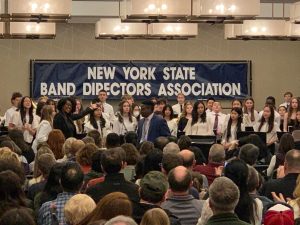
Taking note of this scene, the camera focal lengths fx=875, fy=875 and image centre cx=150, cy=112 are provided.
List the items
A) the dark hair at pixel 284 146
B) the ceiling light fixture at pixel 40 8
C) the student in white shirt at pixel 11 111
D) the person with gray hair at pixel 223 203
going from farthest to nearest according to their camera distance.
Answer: the student in white shirt at pixel 11 111 → the ceiling light fixture at pixel 40 8 → the dark hair at pixel 284 146 → the person with gray hair at pixel 223 203

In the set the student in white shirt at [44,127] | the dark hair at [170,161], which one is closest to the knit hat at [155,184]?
the dark hair at [170,161]

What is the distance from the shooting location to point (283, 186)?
708 centimetres

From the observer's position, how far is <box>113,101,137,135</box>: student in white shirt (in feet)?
49.5

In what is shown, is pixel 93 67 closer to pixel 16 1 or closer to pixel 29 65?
pixel 29 65

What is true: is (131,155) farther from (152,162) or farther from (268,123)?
(268,123)

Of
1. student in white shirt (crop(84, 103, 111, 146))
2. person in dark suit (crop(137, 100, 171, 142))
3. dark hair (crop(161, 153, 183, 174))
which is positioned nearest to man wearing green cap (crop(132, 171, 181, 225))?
dark hair (crop(161, 153, 183, 174))

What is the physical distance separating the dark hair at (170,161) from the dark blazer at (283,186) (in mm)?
754

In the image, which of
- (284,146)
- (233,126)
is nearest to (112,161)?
(284,146)

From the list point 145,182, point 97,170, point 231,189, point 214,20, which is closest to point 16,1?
point 214,20

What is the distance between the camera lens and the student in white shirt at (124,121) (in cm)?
1510

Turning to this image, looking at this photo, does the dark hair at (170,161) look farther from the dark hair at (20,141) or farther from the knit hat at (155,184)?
the dark hair at (20,141)

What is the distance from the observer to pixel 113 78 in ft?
70.6

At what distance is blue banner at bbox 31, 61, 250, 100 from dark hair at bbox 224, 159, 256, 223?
619 inches

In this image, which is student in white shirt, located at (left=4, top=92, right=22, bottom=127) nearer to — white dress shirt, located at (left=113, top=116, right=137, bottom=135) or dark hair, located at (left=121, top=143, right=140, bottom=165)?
white dress shirt, located at (left=113, top=116, right=137, bottom=135)
